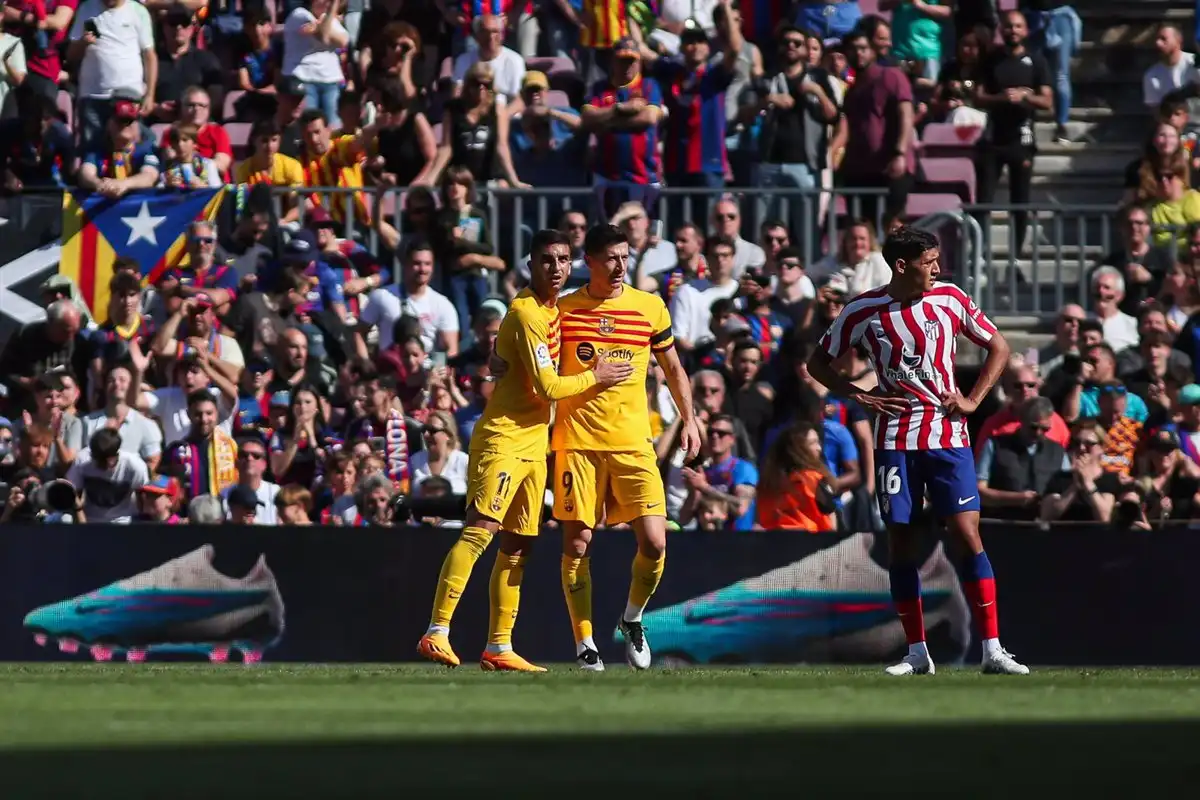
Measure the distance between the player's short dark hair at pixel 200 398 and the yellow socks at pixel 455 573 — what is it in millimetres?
5062

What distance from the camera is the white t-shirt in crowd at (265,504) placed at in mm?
15805

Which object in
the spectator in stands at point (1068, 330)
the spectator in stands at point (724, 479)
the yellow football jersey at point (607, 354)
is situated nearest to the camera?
the yellow football jersey at point (607, 354)

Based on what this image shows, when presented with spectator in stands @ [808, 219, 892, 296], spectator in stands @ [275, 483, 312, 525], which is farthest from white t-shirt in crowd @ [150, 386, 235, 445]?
spectator in stands @ [808, 219, 892, 296]

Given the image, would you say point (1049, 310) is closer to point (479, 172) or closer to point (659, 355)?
point (479, 172)

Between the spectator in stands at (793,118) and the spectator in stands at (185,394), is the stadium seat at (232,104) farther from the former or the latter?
the spectator in stands at (793,118)

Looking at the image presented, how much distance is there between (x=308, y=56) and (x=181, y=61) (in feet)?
3.82

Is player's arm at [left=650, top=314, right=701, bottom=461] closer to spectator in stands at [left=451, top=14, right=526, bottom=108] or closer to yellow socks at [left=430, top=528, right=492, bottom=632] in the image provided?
yellow socks at [left=430, top=528, right=492, bottom=632]

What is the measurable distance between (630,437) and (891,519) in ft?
4.63

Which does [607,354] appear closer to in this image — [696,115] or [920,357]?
[920,357]

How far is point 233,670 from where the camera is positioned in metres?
12.3

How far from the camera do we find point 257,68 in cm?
2006

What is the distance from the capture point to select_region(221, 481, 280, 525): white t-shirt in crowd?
15805mm

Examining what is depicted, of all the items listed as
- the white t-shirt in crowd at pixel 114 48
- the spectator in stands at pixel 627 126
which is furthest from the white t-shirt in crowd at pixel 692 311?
the white t-shirt in crowd at pixel 114 48

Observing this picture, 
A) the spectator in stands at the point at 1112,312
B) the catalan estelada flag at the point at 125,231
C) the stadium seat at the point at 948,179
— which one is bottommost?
the spectator in stands at the point at 1112,312
